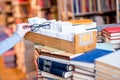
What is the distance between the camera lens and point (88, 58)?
41.0 inches

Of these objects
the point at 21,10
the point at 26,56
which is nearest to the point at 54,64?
the point at 26,56

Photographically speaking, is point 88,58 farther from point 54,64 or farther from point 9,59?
point 9,59

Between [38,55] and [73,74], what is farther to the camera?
[38,55]

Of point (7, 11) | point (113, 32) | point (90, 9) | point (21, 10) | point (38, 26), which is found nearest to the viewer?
point (38, 26)

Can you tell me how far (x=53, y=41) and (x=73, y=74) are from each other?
7.1 inches

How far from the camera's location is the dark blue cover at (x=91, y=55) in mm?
1028

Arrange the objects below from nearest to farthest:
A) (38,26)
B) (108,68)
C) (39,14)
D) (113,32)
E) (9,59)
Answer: (108,68) < (38,26) < (113,32) < (39,14) < (9,59)

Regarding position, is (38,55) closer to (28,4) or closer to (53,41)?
(53,41)

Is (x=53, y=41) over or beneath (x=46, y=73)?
over

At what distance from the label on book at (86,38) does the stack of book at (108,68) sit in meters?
0.11

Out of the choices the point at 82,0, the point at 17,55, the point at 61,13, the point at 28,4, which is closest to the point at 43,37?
the point at 82,0

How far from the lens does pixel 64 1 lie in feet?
10.1

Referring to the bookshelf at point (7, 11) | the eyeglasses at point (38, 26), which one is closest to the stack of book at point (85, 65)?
the eyeglasses at point (38, 26)

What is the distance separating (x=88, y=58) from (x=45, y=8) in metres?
2.77
